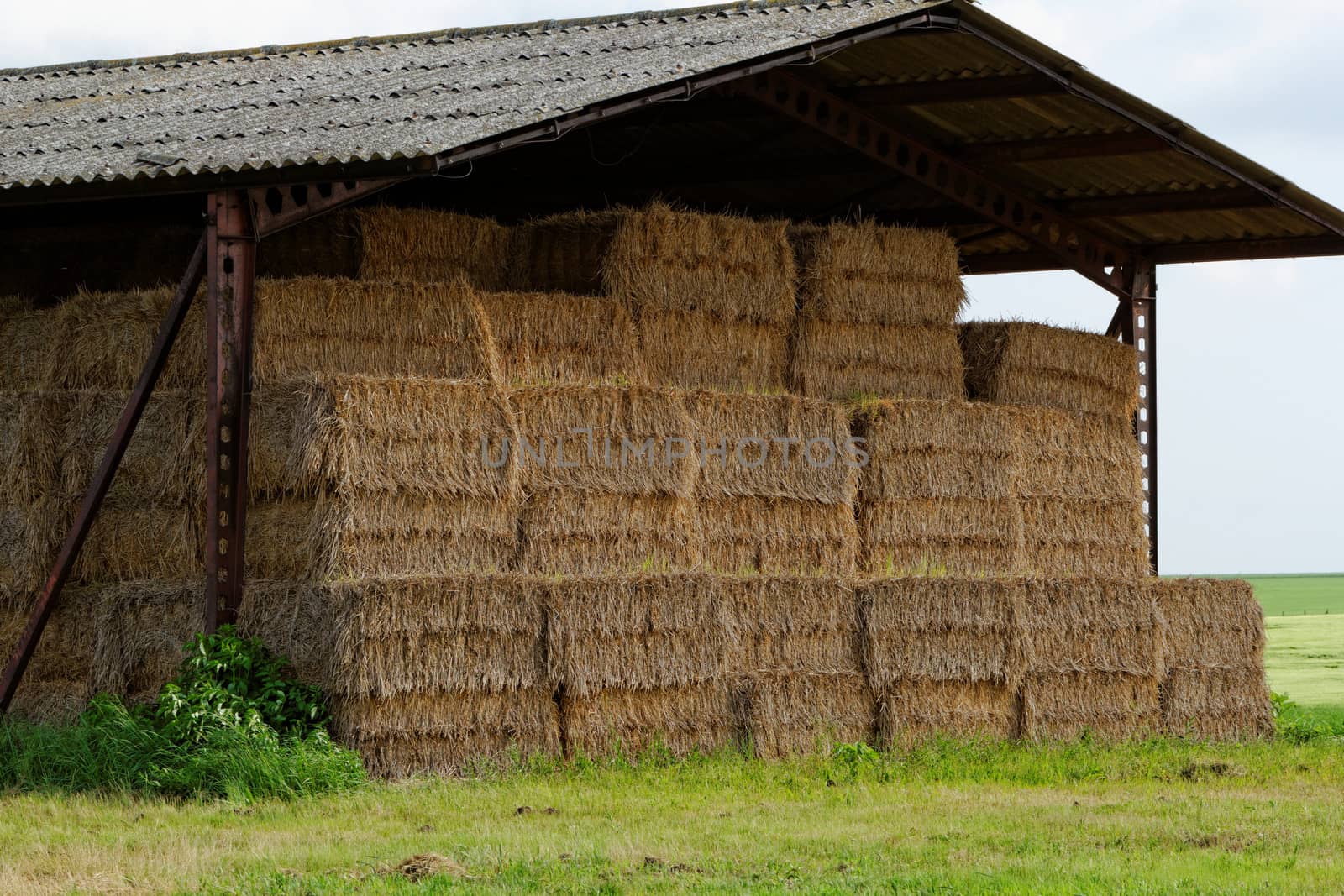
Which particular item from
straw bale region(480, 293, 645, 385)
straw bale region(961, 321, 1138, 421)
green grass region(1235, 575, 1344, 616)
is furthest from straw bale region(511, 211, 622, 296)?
green grass region(1235, 575, 1344, 616)

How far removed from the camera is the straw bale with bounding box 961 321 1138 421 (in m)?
18.0

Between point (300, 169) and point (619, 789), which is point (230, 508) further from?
point (619, 789)

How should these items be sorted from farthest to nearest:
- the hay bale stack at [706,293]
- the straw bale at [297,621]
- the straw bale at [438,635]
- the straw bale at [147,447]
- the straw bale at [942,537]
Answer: the straw bale at [942,537] → the hay bale stack at [706,293] → the straw bale at [147,447] → the straw bale at [297,621] → the straw bale at [438,635]

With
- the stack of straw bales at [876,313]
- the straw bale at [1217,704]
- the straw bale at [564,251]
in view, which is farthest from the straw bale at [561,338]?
the straw bale at [1217,704]

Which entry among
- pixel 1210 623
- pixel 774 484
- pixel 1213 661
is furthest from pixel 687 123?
pixel 1213 661

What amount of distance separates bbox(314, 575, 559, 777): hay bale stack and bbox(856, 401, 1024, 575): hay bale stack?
3655mm

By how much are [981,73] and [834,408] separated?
3.50 m

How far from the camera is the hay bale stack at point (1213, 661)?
57.9ft

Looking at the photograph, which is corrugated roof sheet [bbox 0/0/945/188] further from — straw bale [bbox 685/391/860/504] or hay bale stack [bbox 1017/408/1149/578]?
hay bale stack [bbox 1017/408/1149/578]

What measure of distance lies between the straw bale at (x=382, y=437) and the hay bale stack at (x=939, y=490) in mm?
3657

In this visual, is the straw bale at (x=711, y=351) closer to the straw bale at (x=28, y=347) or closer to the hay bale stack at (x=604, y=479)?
the hay bale stack at (x=604, y=479)

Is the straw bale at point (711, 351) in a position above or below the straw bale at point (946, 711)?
above

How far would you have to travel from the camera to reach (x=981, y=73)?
17.0 meters

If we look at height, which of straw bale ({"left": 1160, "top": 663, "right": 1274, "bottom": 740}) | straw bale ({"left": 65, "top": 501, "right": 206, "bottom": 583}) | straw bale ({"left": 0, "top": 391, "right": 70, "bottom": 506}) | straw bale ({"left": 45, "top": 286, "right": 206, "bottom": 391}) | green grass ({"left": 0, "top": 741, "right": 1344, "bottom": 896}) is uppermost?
straw bale ({"left": 45, "top": 286, "right": 206, "bottom": 391})
